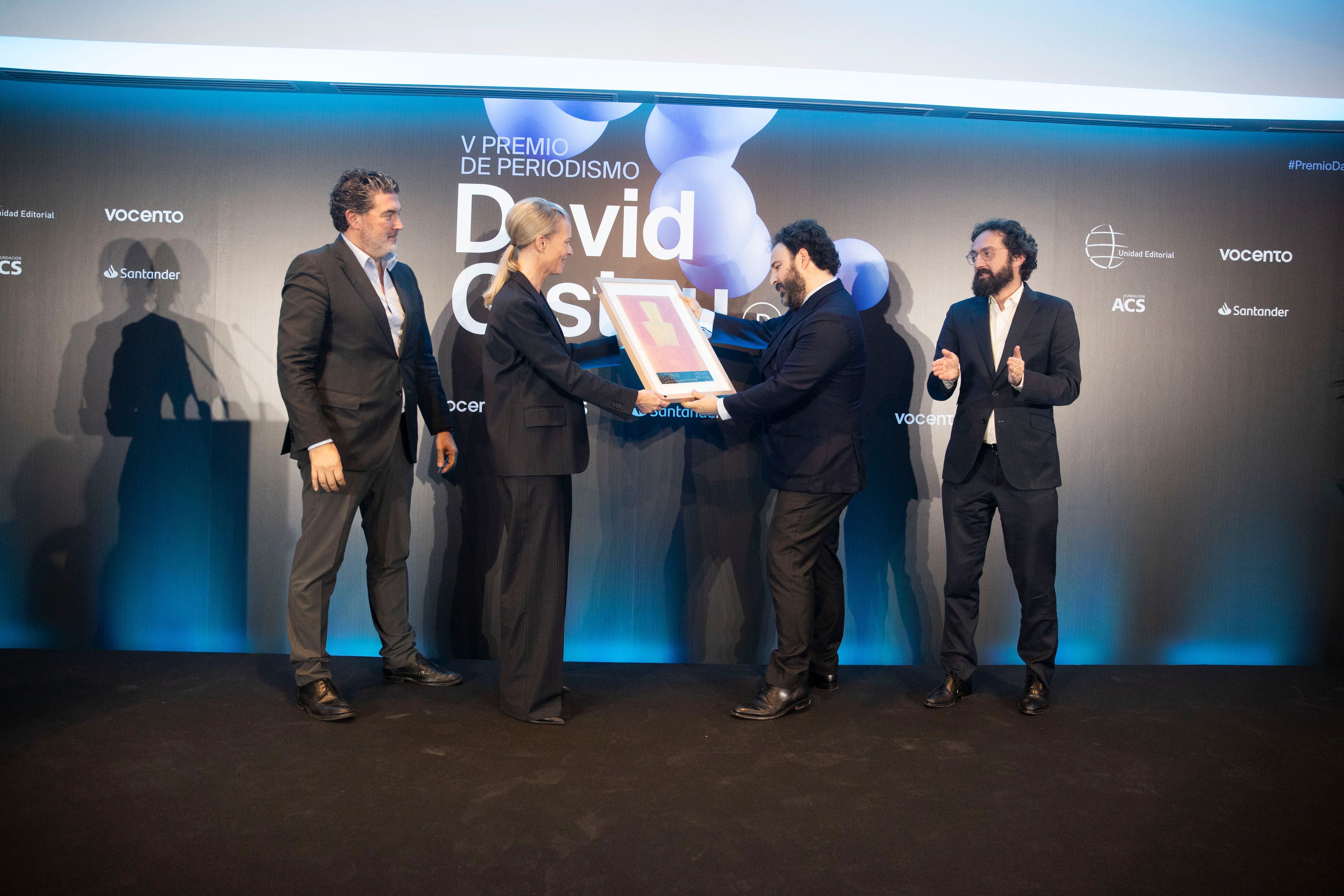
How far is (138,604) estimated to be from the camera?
12.8 feet

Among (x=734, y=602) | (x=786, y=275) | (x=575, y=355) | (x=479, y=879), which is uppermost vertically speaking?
(x=786, y=275)

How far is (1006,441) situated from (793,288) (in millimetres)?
1035

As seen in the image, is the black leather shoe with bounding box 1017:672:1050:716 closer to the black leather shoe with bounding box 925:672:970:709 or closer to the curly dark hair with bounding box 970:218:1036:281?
the black leather shoe with bounding box 925:672:970:709

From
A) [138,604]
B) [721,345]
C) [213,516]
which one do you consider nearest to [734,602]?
[721,345]

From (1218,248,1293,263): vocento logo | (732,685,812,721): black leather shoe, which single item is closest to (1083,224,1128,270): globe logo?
(1218,248,1293,263): vocento logo

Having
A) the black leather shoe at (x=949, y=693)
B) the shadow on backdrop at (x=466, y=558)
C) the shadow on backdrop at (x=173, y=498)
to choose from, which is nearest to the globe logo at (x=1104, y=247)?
the black leather shoe at (x=949, y=693)

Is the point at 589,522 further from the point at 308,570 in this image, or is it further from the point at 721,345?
the point at 308,570

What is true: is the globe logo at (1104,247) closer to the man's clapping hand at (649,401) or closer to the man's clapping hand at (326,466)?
the man's clapping hand at (649,401)

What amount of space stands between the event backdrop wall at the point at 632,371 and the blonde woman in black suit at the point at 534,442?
786 mm

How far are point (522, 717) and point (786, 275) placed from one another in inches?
78.2

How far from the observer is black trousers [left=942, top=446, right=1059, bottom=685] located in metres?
3.29

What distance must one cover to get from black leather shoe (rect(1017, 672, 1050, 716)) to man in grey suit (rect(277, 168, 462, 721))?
2.62 m

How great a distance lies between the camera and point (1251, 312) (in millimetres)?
4023

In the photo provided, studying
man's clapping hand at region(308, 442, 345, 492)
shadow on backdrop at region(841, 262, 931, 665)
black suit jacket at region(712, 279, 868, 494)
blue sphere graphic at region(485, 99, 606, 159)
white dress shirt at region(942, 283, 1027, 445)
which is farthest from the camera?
shadow on backdrop at region(841, 262, 931, 665)
